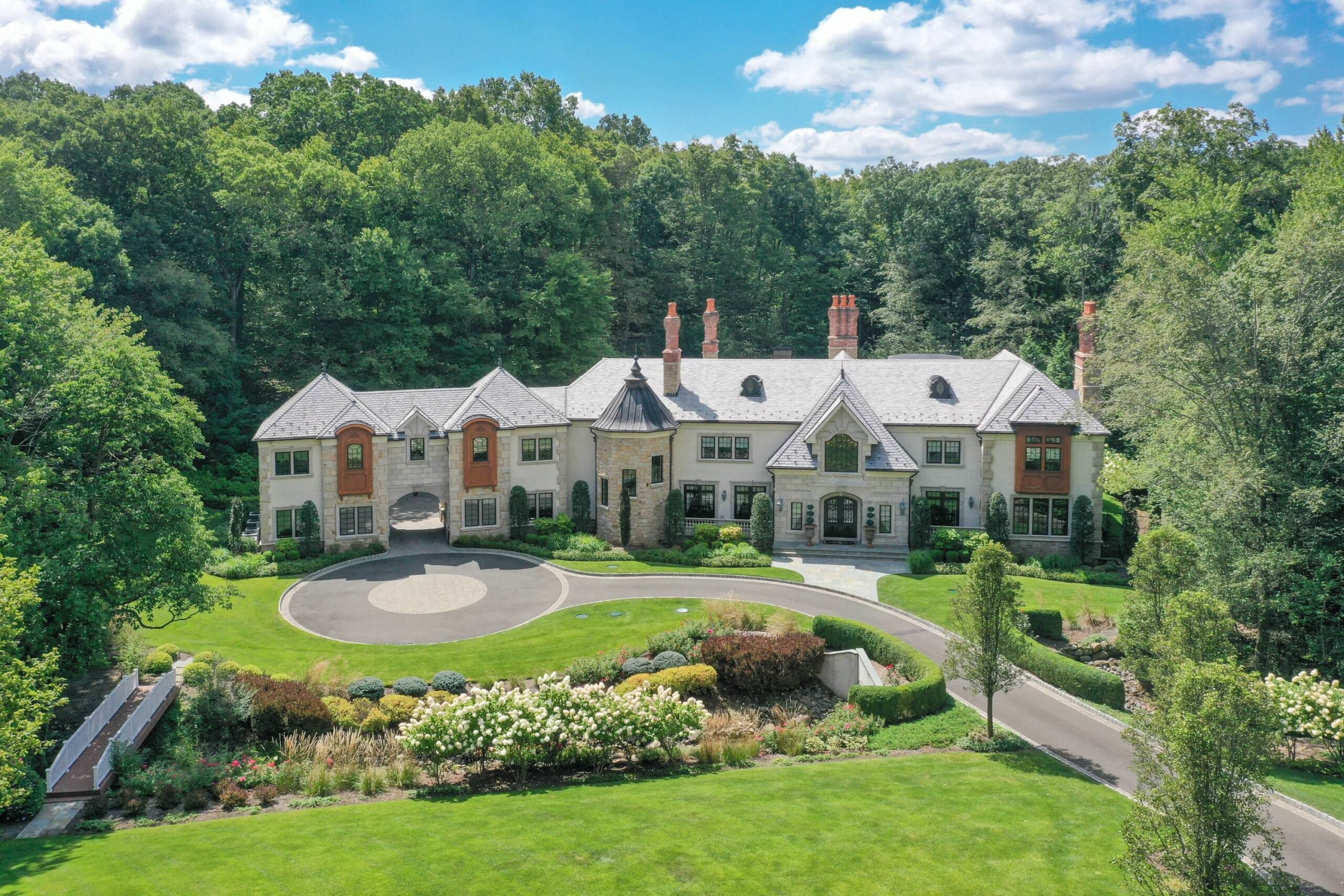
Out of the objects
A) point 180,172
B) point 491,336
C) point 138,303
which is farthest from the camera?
point 491,336

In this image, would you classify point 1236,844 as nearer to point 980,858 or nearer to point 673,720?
point 980,858

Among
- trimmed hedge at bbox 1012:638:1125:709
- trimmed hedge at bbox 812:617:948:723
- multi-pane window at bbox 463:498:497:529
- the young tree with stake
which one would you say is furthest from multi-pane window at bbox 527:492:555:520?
the young tree with stake

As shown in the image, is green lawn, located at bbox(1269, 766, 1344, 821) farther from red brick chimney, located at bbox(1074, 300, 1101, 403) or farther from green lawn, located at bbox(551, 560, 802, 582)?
red brick chimney, located at bbox(1074, 300, 1101, 403)

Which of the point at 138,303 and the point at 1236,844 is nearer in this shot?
the point at 1236,844

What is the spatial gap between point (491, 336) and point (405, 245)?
852 centimetres

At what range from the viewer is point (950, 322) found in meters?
83.6

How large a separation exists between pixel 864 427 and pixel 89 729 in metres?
34.2

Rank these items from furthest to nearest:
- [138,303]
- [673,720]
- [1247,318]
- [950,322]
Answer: [950,322], [138,303], [1247,318], [673,720]

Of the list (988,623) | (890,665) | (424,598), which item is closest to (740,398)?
(424,598)

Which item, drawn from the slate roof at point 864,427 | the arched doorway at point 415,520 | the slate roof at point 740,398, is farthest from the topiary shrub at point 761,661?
the arched doorway at point 415,520

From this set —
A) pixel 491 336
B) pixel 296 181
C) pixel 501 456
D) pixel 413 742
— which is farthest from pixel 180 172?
pixel 413 742

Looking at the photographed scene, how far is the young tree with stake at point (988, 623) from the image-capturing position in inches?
1021

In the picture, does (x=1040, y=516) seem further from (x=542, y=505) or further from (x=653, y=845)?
(x=653, y=845)

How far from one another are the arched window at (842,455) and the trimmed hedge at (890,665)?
13587 mm
